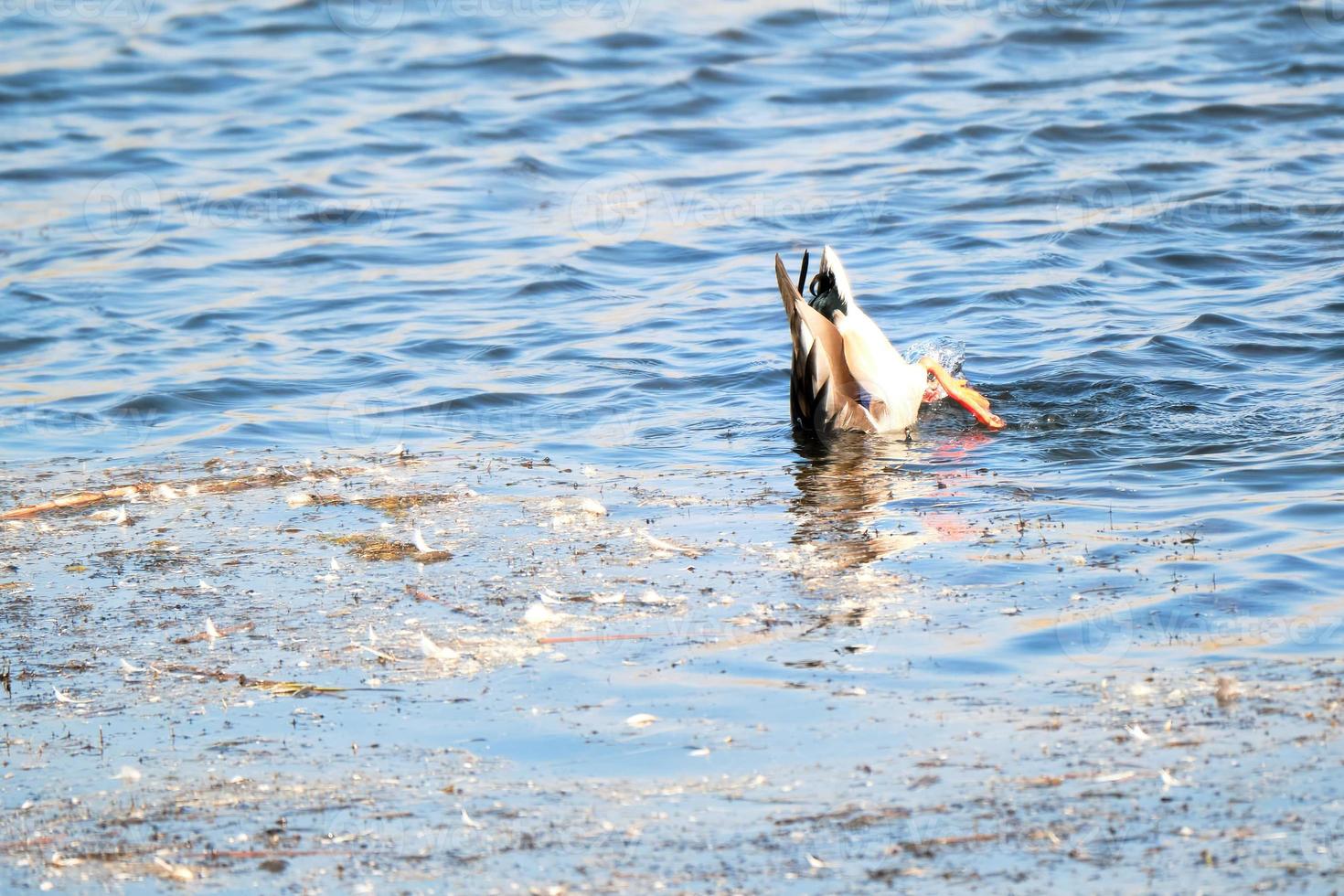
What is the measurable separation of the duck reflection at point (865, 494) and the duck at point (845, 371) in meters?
0.09

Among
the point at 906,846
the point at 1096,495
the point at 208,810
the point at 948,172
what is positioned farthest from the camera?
the point at 948,172

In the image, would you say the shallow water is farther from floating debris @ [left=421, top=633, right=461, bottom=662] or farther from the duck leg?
floating debris @ [left=421, top=633, right=461, bottom=662]

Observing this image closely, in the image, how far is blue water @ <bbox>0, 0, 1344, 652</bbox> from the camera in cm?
694

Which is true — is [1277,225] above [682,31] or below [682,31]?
below

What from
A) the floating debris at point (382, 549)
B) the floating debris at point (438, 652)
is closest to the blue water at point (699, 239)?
the floating debris at point (382, 549)

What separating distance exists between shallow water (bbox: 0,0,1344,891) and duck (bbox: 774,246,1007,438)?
155 millimetres

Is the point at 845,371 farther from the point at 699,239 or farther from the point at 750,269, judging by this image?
the point at 699,239

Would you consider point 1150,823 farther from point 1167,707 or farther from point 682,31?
point 682,31

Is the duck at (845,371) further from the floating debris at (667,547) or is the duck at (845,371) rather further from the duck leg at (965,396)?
the floating debris at (667,547)

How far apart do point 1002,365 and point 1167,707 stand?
4440 mm

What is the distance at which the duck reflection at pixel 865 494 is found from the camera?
5470 millimetres

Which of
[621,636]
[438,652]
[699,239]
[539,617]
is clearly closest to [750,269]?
[699,239]

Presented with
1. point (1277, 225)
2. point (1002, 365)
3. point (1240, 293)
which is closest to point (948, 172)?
point (1277, 225)

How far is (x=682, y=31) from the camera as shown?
1750cm
